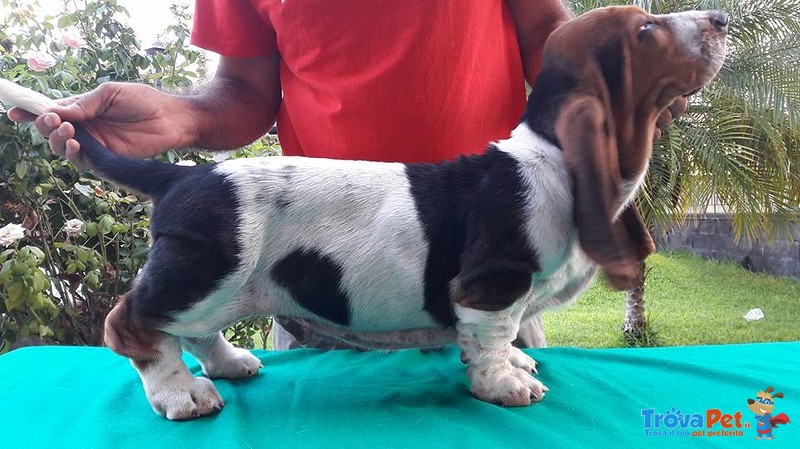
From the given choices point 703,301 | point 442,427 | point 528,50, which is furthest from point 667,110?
point 703,301

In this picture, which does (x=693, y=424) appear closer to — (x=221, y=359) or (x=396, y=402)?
(x=396, y=402)

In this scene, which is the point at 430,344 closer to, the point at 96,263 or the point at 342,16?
the point at 342,16

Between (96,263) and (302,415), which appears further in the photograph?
(96,263)

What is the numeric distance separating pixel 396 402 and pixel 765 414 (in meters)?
0.73

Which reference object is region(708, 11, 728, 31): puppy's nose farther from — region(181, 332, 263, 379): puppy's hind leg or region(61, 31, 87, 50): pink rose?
region(61, 31, 87, 50): pink rose

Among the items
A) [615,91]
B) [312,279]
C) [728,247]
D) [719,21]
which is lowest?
[728,247]

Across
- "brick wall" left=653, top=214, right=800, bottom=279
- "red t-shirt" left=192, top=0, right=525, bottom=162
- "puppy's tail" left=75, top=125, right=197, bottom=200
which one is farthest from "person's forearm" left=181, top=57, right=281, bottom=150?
"brick wall" left=653, top=214, right=800, bottom=279

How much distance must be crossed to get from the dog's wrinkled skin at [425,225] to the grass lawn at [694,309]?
374 cm

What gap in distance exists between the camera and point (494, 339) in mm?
1232

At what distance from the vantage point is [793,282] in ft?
18.6

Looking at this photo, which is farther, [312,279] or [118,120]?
[118,120]

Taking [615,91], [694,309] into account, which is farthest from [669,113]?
[694,309]

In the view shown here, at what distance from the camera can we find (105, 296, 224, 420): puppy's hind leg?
119 centimetres

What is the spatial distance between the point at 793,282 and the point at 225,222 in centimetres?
597
